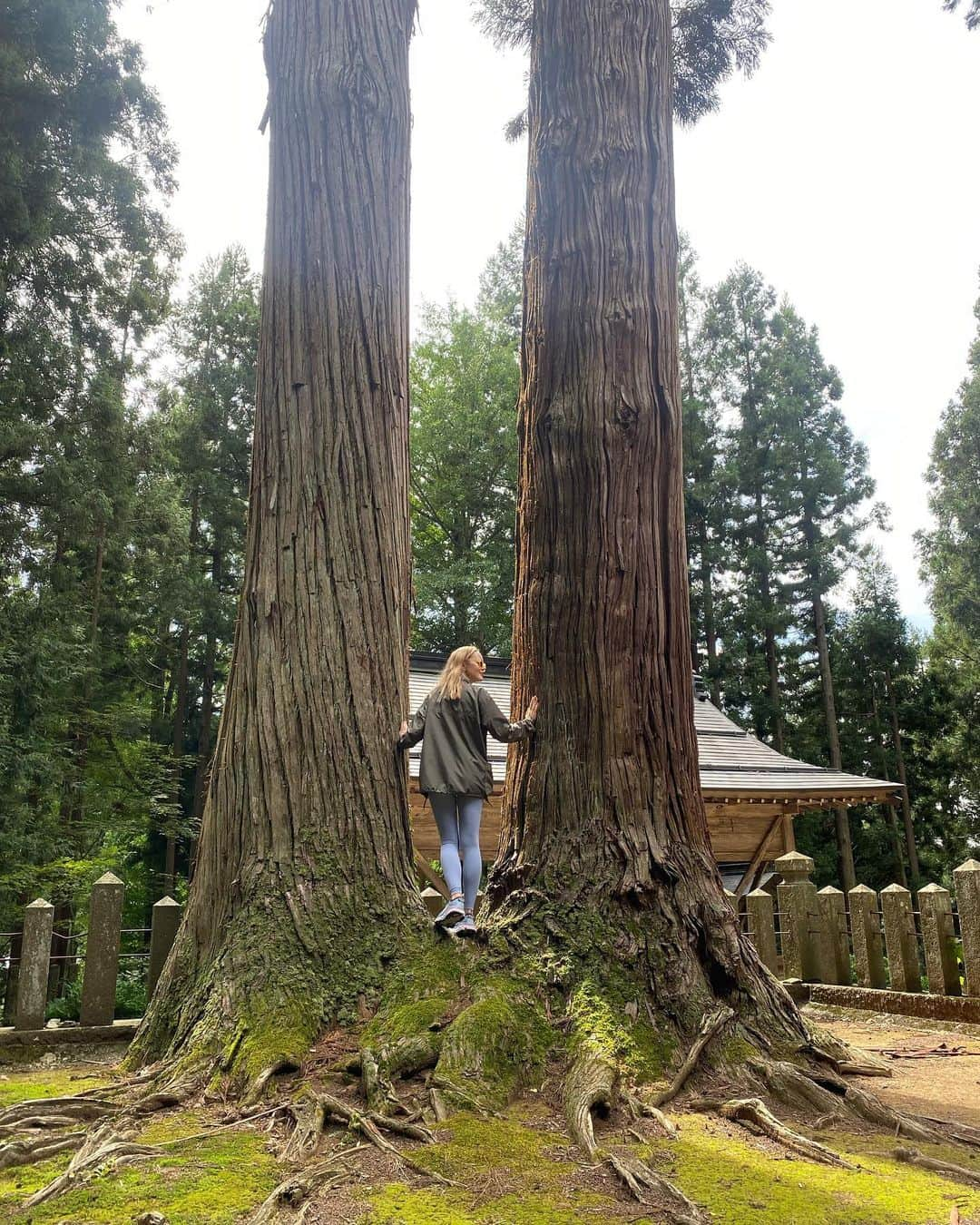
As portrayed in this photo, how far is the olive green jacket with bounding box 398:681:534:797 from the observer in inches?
195

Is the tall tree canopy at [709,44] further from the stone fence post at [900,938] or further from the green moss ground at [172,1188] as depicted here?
the green moss ground at [172,1188]

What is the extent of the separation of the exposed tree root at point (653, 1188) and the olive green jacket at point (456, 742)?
2.56m

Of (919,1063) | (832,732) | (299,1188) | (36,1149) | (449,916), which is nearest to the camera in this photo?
(299,1188)

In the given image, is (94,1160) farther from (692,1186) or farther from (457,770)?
(457,770)

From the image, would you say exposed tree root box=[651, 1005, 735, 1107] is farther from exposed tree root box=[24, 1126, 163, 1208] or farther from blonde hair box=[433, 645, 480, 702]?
blonde hair box=[433, 645, 480, 702]

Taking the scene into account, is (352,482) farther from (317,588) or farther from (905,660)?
(905,660)

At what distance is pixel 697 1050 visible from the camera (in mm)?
3262

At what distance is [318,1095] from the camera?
9.25 feet

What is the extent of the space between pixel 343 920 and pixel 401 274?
330 centimetres

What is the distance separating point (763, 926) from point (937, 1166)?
617cm

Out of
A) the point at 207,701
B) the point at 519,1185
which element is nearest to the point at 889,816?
the point at 207,701

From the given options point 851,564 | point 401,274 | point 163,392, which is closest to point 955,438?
point 851,564

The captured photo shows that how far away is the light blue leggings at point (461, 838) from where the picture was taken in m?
4.96

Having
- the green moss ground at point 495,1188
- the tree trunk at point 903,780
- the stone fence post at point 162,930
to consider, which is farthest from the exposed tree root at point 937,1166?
the tree trunk at point 903,780
